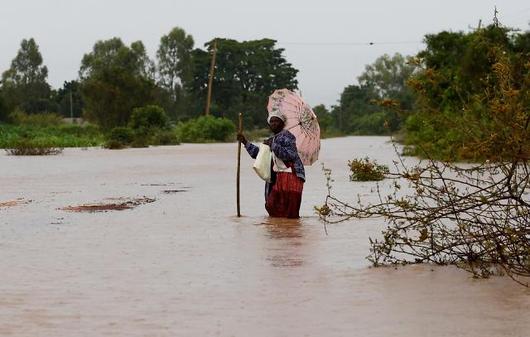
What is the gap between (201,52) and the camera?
292ft

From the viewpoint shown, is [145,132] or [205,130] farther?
[205,130]

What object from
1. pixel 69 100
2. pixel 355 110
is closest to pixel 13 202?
pixel 69 100

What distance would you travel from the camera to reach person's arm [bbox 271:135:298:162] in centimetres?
1048

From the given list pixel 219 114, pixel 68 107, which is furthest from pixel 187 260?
pixel 68 107

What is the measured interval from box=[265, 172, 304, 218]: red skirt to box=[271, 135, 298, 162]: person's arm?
10.4 inches

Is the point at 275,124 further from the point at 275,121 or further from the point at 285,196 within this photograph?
the point at 285,196

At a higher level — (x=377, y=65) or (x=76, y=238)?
(x=377, y=65)

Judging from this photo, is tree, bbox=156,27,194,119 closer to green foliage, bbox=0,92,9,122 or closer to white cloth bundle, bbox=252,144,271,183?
green foliage, bbox=0,92,9,122

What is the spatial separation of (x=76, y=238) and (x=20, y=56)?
93.2 metres

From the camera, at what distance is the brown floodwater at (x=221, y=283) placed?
17.2 feet

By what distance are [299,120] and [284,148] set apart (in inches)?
23.5

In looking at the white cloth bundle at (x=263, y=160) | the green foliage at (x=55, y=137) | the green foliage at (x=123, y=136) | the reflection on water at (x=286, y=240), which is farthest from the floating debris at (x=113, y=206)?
the green foliage at (x=123, y=136)

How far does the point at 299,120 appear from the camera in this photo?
1092 centimetres

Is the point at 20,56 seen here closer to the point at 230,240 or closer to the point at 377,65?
the point at 377,65
